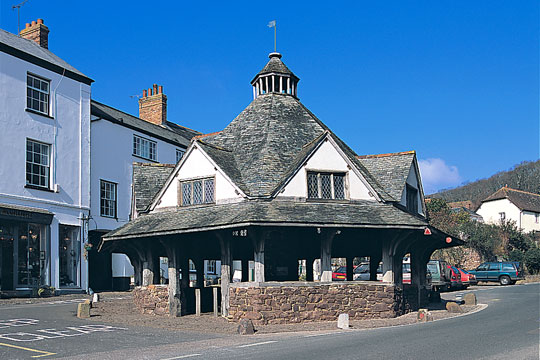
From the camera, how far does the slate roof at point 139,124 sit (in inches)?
1413

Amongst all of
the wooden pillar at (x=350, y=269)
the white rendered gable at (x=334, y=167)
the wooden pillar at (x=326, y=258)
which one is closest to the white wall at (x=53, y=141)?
the wooden pillar at (x=350, y=269)

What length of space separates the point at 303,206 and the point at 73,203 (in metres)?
15.7

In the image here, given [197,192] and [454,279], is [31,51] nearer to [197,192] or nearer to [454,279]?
[197,192]

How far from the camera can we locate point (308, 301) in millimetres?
19641

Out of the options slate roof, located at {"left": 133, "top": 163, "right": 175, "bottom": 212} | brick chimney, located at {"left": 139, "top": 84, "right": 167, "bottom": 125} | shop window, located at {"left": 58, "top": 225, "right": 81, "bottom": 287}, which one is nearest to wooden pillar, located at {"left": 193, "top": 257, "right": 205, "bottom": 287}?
slate roof, located at {"left": 133, "top": 163, "right": 175, "bottom": 212}

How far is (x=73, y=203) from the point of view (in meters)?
31.7

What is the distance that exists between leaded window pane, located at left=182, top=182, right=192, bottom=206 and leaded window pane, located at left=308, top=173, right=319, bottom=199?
4.62 meters

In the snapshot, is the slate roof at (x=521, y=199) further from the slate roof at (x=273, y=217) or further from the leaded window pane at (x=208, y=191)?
the leaded window pane at (x=208, y=191)

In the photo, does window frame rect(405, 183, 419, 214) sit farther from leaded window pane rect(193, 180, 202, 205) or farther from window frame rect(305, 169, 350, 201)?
leaded window pane rect(193, 180, 202, 205)

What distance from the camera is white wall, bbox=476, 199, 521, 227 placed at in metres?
82.4

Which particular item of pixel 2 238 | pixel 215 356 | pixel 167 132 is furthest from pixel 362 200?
pixel 167 132

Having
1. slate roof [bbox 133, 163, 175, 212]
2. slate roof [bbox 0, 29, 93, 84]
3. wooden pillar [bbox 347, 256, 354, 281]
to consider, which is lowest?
wooden pillar [bbox 347, 256, 354, 281]

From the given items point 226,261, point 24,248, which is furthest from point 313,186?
point 24,248

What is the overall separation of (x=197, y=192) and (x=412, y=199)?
9.21 m
